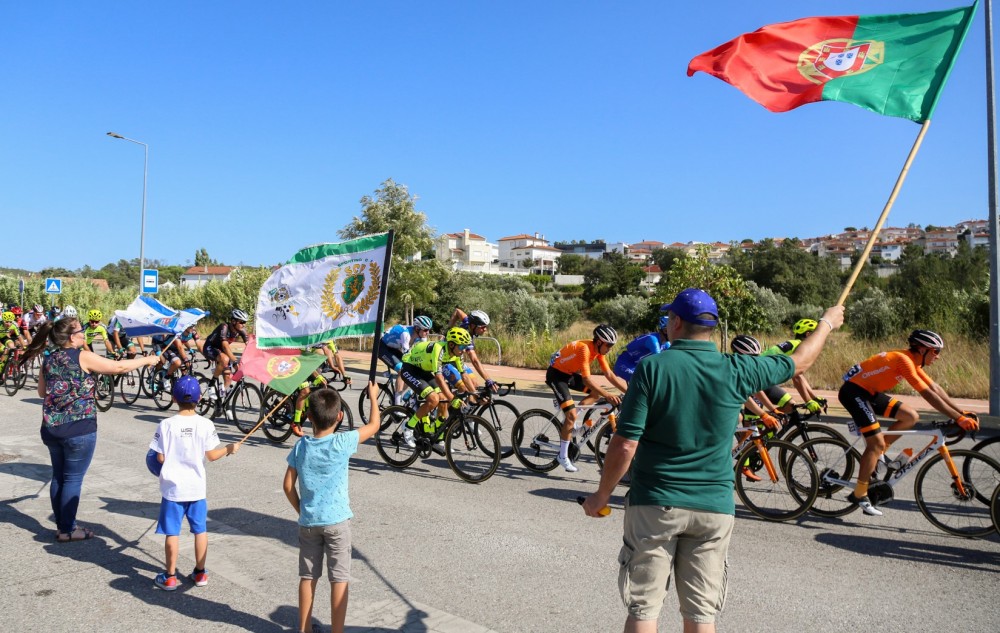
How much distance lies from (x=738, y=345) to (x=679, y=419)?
15.7 ft

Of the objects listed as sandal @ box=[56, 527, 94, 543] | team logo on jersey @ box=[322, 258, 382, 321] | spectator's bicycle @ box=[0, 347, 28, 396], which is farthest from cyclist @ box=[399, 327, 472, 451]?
spectator's bicycle @ box=[0, 347, 28, 396]

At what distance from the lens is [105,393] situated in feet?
43.6

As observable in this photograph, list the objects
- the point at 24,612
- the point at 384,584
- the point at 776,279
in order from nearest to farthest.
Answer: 1. the point at 24,612
2. the point at 384,584
3. the point at 776,279

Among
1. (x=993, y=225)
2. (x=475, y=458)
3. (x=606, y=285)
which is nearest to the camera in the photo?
(x=475, y=458)

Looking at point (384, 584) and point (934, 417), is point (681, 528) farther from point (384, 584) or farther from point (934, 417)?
point (934, 417)

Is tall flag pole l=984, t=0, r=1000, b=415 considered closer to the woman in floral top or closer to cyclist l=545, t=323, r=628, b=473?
cyclist l=545, t=323, r=628, b=473

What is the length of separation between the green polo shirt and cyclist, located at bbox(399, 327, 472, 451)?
17.6 feet

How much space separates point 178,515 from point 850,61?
6599 millimetres

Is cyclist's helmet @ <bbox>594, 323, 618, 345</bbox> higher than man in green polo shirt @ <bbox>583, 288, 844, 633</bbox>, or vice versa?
cyclist's helmet @ <bbox>594, 323, 618, 345</bbox>

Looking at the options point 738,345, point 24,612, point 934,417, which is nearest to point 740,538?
point 738,345

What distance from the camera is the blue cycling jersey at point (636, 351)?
776cm

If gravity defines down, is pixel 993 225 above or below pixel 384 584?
above

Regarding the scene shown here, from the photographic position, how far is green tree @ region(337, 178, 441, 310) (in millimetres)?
26312

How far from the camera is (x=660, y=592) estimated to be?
2934 mm
